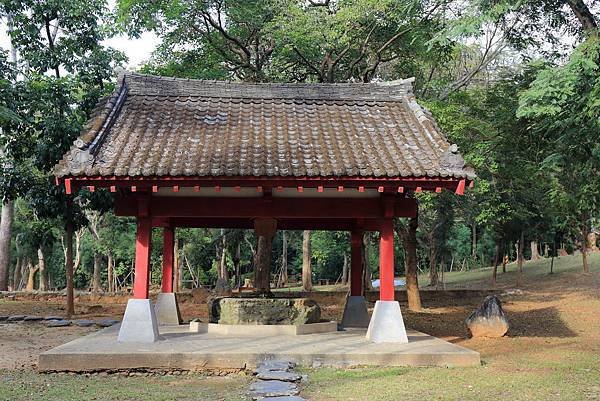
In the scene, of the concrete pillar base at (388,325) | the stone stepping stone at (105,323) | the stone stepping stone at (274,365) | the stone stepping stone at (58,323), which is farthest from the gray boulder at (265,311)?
the stone stepping stone at (58,323)

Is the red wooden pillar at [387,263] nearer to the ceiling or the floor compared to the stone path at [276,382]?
nearer to the ceiling

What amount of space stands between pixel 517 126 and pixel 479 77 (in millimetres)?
10473

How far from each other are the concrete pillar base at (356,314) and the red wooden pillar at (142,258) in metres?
4.78

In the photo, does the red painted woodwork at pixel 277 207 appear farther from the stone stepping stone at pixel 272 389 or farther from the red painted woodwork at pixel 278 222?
the stone stepping stone at pixel 272 389

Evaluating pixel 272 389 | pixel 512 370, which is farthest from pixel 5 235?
pixel 512 370

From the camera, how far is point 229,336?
10.6m

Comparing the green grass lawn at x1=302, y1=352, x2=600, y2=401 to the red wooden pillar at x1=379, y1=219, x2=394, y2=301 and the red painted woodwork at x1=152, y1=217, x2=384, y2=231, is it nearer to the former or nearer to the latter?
the red wooden pillar at x1=379, y1=219, x2=394, y2=301

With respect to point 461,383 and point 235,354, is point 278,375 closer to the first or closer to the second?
point 235,354

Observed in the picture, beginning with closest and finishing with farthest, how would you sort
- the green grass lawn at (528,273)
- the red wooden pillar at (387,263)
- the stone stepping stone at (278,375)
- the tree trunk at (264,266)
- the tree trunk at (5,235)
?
the stone stepping stone at (278,375)
the red wooden pillar at (387,263)
the tree trunk at (264,266)
the tree trunk at (5,235)
the green grass lawn at (528,273)

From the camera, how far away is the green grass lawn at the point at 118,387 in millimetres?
7145

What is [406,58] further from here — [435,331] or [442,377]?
[442,377]

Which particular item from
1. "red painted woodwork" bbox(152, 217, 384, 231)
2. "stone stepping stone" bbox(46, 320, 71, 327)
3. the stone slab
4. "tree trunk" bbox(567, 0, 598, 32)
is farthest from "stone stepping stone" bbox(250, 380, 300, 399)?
"stone stepping stone" bbox(46, 320, 71, 327)

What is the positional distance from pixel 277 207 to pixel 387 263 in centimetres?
→ 216

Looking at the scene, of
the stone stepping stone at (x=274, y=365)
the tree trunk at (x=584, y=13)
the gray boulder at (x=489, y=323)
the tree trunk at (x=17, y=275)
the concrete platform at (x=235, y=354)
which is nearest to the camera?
the stone stepping stone at (x=274, y=365)
